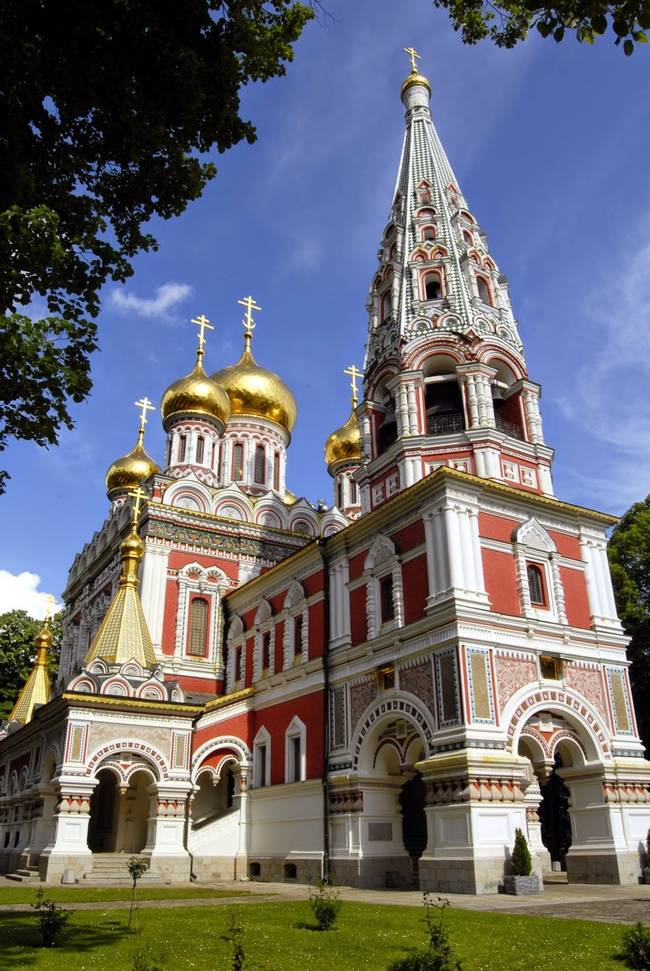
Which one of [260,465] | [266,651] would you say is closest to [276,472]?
[260,465]

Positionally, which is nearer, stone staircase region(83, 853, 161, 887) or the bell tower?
stone staircase region(83, 853, 161, 887)

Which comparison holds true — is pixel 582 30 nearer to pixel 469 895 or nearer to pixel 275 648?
pixel 469 895

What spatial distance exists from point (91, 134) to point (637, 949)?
858 cm

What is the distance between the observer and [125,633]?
19453mm

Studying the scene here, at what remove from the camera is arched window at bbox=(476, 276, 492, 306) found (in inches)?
806

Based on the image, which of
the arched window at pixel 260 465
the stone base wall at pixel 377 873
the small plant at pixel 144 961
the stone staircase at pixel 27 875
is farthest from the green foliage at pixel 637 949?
the arched window at pixel 260 465

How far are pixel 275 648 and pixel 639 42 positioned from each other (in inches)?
670

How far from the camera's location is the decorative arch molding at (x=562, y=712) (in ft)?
46.9

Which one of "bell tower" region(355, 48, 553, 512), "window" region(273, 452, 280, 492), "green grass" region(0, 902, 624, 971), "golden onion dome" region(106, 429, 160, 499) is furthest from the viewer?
"golden onion dome" region(106, 429, 160, 499)

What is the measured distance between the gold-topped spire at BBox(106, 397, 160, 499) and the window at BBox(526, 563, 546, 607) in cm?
1892

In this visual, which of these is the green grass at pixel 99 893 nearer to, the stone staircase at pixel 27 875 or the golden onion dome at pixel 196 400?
the stone staircase at pixel 27 875

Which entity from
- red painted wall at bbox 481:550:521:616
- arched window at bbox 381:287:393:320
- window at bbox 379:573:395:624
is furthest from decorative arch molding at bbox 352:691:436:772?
arched window at bbox 381:287:393:320

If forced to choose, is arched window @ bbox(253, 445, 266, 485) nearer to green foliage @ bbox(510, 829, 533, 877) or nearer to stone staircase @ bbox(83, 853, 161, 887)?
stone staircase @ bbox(83, 853, 161, 887)

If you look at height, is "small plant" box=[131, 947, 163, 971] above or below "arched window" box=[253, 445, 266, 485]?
below
